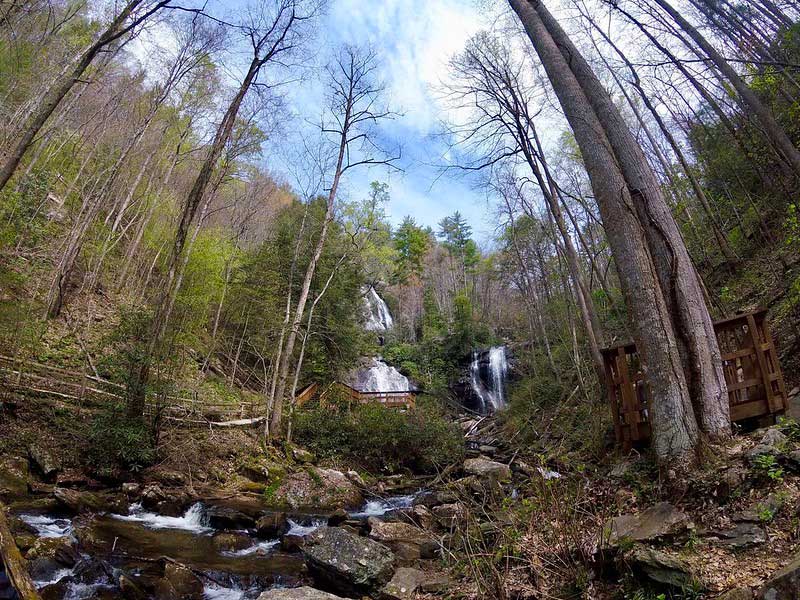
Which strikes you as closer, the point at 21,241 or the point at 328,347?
the point at 21,241

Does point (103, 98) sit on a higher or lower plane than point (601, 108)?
higher

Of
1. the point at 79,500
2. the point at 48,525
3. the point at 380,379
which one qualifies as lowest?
the point at 48,525

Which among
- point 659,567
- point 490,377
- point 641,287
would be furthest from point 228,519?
point 490,377

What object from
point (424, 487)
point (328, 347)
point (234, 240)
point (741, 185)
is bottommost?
point (424, 487)

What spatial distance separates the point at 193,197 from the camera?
909cm

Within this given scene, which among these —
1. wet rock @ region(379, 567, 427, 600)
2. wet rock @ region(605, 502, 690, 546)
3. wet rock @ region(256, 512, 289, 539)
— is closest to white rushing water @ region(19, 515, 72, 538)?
wet rock @ region(256, 512, 289, 539)

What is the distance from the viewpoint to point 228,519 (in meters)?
6.61

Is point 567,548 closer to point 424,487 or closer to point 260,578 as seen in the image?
point 260,578

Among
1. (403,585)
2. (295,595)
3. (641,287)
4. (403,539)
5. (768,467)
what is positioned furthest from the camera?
(403,539)

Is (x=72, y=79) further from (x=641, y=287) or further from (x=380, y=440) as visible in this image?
(x=380, y=440)

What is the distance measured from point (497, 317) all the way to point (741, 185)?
73.9 feet

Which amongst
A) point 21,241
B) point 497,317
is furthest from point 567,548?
point 497,317

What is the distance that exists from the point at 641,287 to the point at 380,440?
9.26 m

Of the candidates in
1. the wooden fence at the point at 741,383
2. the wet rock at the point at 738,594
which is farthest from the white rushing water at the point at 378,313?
the wet rock at the point at 738,594
